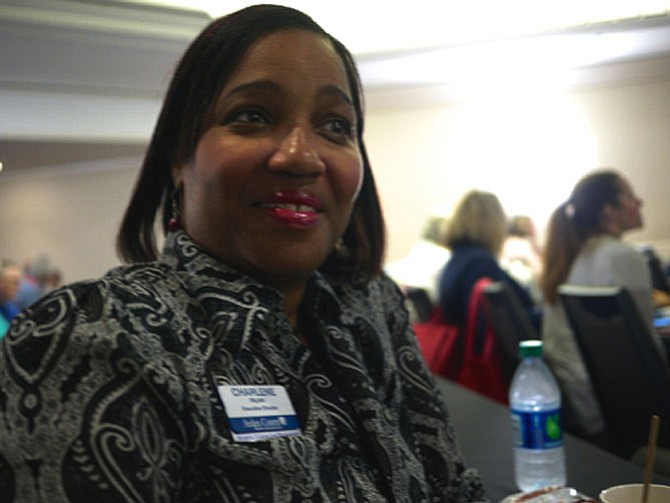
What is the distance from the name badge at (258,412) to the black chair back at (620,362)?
1.13 metres

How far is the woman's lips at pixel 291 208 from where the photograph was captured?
84 centimetres

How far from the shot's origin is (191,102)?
34.5 inches

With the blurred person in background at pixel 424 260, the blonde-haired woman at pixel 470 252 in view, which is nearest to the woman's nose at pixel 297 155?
the blonde-haired woman at pixel 470 252

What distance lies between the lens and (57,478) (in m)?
0.62

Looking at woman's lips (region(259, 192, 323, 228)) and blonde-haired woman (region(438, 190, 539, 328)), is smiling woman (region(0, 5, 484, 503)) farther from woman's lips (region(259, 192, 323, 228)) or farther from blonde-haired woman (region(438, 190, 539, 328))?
blonde-haired woman (region(438, 190, 539, 328))

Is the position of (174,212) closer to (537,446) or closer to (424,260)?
(537,446)

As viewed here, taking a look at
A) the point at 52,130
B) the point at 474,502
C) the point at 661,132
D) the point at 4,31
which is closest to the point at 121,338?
the point at 474,502

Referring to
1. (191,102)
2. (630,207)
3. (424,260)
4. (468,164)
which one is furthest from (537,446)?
(424,260)

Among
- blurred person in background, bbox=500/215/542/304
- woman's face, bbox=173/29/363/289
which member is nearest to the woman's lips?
woman's face, bbox=173/29/363/289

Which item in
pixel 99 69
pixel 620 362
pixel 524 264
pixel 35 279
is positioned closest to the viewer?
pixel 35 279

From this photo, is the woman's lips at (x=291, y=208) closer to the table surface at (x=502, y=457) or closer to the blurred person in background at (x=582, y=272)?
the table surface at (x=502, y=457)

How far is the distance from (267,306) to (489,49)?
3.02 ft

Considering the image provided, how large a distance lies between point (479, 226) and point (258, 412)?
2744mm

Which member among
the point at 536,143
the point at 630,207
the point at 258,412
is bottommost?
the point at 258,412
